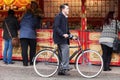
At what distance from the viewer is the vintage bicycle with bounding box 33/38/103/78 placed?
34.1ft

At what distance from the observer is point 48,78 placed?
34.4 ft

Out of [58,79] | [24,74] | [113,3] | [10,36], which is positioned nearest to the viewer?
[58,79]

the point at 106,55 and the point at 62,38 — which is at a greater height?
the point at 62,38

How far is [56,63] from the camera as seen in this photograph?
1052 cm

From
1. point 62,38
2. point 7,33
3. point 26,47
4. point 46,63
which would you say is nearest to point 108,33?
point 62,38

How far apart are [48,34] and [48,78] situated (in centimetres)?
220

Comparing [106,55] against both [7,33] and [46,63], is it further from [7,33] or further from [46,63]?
[7,33]

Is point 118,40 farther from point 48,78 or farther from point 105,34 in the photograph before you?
point 48,78

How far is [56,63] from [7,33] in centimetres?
238

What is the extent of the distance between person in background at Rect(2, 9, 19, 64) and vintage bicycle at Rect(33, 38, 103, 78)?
188cm

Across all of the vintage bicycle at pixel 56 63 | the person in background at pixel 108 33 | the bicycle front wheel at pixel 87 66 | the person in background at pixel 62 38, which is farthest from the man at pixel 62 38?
the person in background at pixel 108 33

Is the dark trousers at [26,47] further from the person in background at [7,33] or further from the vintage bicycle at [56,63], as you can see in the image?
the vintage bicycle at [56,63]

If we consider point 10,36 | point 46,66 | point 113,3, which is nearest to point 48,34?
point 10,36

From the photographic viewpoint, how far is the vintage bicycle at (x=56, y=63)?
1041 cm
